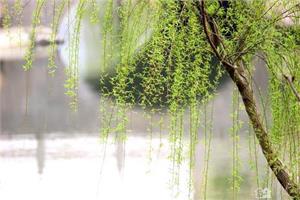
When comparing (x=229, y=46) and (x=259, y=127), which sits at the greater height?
(x=229, y=46)

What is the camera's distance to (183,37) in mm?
1908

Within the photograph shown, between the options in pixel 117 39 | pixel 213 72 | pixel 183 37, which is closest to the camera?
pixel 183 37

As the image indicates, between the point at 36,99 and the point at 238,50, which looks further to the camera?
the point at 36,99

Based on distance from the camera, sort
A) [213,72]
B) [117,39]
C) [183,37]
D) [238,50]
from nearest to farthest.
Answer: [238,50] → [183,37] → [117,39] → [213,72]

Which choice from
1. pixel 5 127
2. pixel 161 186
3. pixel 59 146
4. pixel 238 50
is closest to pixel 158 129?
pixel 161 186

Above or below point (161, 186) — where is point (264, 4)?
above

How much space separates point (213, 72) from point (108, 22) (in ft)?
2.73

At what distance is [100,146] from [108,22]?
92cm

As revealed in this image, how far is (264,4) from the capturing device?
1.80 metres

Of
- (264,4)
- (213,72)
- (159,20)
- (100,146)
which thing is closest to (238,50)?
(264,4)

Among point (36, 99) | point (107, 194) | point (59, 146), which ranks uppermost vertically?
point (36, 99)

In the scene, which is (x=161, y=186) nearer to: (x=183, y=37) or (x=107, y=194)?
(x=107, y=194)

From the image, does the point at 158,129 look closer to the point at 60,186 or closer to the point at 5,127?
the point at 60,186

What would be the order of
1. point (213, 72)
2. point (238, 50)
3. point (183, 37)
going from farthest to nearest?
point (213, 72)
point (183, 37)
point (238, 50)
